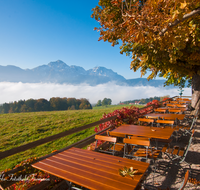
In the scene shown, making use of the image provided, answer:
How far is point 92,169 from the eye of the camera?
7.09ft

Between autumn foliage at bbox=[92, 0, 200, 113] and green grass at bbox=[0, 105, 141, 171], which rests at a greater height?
autumn foliage at bbox=[92, 0, 200, 113]

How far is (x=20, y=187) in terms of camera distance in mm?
2346

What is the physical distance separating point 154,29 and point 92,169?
14.4ft

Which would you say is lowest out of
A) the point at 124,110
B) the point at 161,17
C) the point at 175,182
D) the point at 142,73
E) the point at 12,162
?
the point at 12,162

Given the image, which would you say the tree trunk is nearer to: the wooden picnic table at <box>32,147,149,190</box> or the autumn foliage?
the autumn foliage

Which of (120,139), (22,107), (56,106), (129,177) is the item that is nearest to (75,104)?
(56,106)

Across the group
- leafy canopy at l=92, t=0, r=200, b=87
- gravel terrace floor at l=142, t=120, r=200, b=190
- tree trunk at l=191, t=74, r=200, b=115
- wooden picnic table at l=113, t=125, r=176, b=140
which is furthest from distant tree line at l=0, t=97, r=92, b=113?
gravel terrace floor at l=142, t=120, r=200, b=190

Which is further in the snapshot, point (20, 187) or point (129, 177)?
point (20, 187)

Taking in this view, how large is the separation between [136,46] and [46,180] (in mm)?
6647

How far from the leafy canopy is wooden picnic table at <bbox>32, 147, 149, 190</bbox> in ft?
9.46

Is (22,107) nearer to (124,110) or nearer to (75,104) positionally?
(75,104)

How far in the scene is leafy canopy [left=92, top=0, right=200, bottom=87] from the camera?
3996mm

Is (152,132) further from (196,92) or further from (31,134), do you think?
(31,134)

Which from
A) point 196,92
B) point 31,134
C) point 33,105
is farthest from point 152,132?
point 33,105
